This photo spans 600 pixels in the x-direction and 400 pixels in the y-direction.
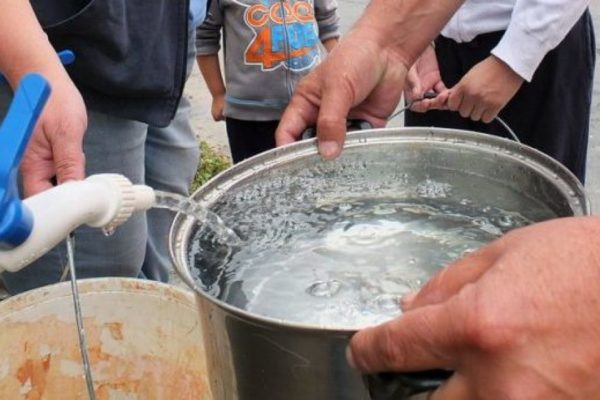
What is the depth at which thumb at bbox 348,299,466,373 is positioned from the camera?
505 mm

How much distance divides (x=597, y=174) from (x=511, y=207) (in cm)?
179

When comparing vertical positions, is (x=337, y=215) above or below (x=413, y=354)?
below

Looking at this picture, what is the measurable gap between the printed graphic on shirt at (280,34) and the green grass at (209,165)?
0.60m

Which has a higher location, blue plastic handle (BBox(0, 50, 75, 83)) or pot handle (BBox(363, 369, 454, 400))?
pot handle (BBox(363, 369, 454, 400))

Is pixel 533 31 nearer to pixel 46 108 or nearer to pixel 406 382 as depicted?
pixel 46 108

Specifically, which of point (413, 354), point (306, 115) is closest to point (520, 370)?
point (413, 354)

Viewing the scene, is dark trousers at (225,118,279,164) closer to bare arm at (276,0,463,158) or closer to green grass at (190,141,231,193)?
green grass at (190,141,231,193)

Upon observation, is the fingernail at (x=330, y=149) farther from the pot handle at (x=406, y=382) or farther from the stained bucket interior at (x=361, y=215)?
the pot handle at (x=406, y=382)

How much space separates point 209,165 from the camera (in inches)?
101

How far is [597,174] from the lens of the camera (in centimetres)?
258

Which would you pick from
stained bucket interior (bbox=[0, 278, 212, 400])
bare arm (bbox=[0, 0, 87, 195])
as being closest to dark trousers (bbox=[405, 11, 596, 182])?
stained bucket interior (bbox=[0, 278, 212, 400])

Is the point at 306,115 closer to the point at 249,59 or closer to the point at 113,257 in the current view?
the point at 113,257

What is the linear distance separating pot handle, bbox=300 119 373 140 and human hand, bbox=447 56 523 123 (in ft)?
1.43

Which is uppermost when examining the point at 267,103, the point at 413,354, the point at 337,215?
the point at 413,354
